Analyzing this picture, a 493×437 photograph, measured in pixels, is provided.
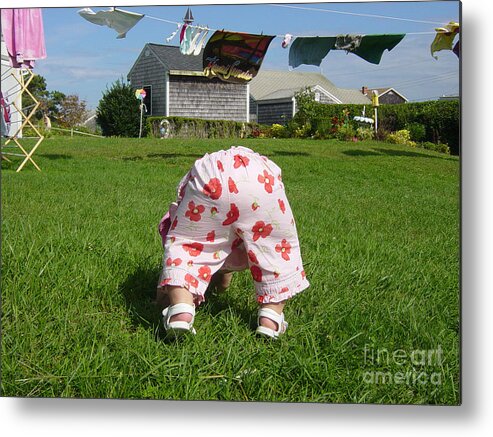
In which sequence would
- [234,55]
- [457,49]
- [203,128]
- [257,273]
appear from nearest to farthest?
[257,273] → [457,49] → [234,55] → [203,128]

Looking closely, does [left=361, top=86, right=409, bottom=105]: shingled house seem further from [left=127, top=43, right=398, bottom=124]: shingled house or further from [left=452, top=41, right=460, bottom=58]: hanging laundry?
[left=452, top=41, right=460, bottom=58]: hanging laundry

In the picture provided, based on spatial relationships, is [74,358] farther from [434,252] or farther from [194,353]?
[434,252]

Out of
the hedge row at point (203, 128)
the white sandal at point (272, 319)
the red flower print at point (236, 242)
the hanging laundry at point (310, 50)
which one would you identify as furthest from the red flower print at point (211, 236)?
the hanging laundry at point (310, 50)

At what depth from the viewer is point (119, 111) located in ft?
9.66

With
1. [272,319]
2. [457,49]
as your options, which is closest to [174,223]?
[272,319]

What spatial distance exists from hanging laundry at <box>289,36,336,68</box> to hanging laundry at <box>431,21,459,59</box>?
1.27ft

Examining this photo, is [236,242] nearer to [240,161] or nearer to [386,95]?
[240,161]

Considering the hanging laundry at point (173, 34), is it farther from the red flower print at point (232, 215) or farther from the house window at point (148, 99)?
the red flower print at point (232, 215)

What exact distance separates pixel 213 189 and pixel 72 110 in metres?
1.01

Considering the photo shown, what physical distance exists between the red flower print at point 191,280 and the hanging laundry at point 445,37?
4.09 feet

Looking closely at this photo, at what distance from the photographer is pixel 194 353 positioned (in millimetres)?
2385

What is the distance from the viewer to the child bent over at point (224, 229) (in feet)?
7.27

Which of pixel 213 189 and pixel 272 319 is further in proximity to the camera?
pixel 272 319

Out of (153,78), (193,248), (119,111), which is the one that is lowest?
(193,248)
